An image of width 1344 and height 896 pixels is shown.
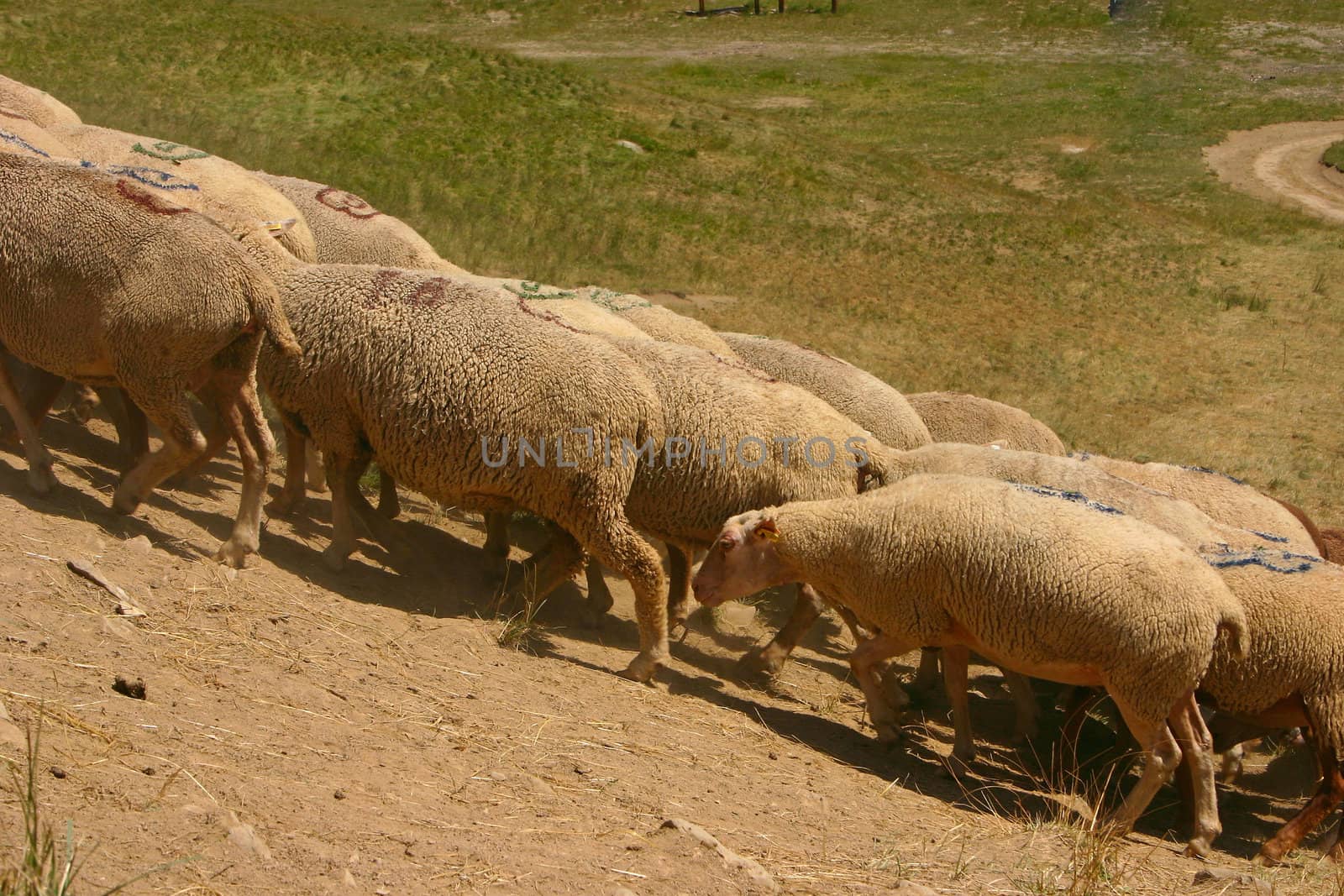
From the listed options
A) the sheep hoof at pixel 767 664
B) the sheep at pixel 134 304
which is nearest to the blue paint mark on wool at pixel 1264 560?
the sheep hoof at pixel 767 664

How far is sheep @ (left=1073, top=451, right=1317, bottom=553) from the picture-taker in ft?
31.6

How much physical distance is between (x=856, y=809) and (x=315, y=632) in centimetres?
284

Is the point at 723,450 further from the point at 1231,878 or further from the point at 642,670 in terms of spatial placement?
the point at 1231,878

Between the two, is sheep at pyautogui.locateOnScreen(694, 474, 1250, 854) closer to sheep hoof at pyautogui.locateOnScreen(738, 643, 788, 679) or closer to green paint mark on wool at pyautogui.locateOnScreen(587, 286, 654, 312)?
sheep hoof at pyautogui.locateOnScreen(738, 643, 788, 679)

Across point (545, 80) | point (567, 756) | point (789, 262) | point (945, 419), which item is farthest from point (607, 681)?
point (545, 80)

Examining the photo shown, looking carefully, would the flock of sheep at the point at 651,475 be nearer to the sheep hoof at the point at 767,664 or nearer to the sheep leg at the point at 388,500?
the sheep hoof at the point at 767,664

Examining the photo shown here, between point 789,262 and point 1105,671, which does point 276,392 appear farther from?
point 789,262

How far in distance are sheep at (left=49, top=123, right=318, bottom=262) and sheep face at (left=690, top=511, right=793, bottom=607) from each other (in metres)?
4.02

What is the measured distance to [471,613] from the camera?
8.20 m

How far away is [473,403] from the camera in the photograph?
7.67 m

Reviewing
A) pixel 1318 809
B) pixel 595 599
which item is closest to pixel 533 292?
pixel 595 599

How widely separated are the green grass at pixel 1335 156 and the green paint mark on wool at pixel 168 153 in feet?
104

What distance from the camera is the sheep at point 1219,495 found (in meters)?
9.62

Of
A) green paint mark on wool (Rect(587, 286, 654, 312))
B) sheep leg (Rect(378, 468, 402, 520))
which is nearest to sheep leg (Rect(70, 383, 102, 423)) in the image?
sheep leg (Rect(378, 468, 402, 520))
